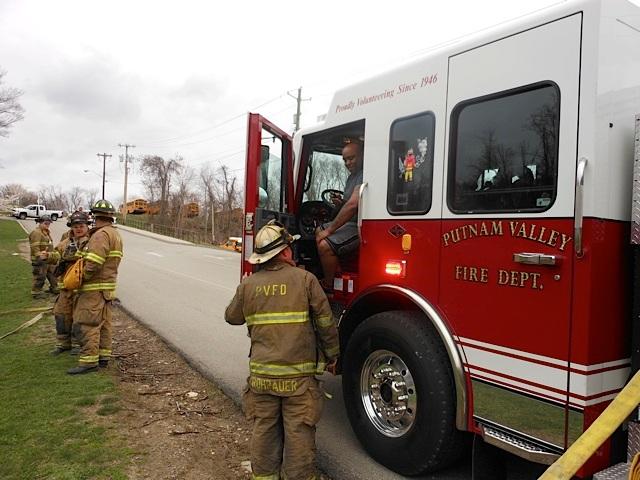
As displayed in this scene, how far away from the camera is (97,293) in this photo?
5250 mm

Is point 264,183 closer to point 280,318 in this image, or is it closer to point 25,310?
point 280,318

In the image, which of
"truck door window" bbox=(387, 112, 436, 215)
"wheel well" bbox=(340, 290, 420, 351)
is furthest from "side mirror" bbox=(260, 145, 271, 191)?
"wheel well" bbox=(340, 290, 420, 351)

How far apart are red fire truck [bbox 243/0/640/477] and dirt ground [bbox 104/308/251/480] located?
104 centimetres

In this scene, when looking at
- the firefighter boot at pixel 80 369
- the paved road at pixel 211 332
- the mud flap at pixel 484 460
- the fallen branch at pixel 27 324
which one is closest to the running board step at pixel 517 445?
the mud flap at pixel 484 460

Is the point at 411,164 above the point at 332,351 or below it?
Answer: above

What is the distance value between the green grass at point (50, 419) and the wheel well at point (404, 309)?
1909 mm

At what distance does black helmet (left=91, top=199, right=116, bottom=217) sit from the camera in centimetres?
537

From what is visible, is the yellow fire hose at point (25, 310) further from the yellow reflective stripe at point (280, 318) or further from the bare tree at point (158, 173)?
the bare tree at point (158, 173)

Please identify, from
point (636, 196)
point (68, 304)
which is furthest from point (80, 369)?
point (636, 196)

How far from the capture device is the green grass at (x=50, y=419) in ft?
10.6

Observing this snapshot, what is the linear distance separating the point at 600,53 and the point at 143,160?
70.3 m

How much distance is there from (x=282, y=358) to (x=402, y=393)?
2.96ft

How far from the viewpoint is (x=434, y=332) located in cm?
310

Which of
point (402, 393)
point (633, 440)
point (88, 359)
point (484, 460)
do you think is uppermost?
point (633, 440)
